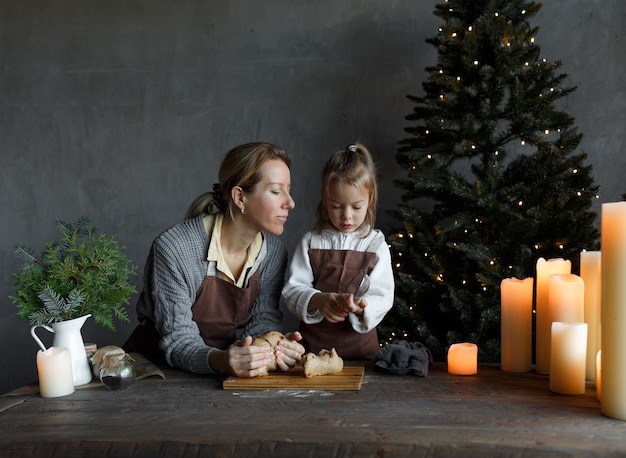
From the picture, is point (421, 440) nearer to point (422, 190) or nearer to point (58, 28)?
point (422, 190)

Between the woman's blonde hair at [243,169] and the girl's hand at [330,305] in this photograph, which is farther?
the woman's blonde hair at [243,169]

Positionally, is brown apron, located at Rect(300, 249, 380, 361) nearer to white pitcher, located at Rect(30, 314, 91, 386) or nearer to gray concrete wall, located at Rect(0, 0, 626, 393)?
white pitcher, located at Rect(30, 314, 91, 386)

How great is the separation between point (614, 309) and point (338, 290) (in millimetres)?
1016

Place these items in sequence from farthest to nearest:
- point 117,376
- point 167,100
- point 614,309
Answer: point 167,100 < point 117,376 < point 614,309

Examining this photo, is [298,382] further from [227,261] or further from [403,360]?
[227,261]

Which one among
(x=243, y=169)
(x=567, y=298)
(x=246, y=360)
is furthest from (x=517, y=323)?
(x=243, y=169)

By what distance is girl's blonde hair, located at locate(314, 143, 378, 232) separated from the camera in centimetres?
213

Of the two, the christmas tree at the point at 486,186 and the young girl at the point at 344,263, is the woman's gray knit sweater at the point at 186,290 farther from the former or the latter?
the christmas tree at the point at 486,186

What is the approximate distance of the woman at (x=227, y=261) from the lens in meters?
1.97

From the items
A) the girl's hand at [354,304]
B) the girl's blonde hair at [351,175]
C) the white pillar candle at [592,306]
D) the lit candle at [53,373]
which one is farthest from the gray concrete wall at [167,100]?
the lit candle at [53,373]

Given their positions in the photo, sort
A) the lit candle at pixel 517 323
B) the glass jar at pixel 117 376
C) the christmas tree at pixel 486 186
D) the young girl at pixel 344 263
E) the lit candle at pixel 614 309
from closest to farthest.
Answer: the lit candle at pixel 614 309 < the glass jar at pixel 117 376 < the lit candle at pixel 517 323 < the young girl at pixel 344 263 < the christmas tree at pixel 486 186

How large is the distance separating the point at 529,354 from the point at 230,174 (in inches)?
45.7

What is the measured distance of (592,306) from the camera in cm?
159

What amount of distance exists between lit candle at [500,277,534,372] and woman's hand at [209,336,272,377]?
2.25 ft
